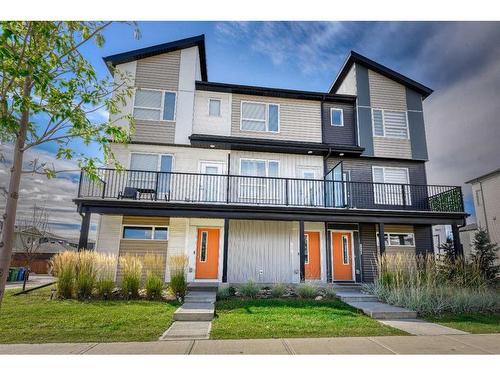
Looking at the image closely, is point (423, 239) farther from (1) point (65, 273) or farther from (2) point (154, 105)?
(1) point (65, 273)

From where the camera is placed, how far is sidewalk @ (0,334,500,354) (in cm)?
359

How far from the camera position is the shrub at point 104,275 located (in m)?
6.65

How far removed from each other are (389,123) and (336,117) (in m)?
1.94

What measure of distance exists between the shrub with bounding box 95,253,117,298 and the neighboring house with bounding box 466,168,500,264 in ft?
42.1

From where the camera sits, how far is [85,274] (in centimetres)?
665

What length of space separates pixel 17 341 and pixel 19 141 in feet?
8.60

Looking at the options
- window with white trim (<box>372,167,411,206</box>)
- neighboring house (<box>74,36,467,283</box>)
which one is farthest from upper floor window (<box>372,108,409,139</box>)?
window with white trim (<box>372,167,411,206</box>)

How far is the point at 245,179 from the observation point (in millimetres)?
9805

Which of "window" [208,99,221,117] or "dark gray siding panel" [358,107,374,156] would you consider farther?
"dark gray siding panel" [358,107,374,156]

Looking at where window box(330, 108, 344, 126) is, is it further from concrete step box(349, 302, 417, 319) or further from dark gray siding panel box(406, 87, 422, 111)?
concrete step box(349, 302, 417, 319)

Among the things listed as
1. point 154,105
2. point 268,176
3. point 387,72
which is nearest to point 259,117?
point 268,176

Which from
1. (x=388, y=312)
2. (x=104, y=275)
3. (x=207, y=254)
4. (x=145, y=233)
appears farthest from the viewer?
(x=207, y=254)
